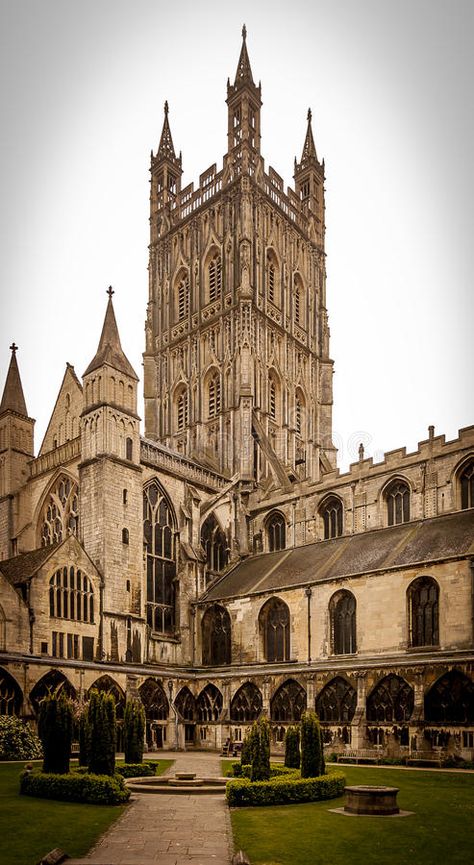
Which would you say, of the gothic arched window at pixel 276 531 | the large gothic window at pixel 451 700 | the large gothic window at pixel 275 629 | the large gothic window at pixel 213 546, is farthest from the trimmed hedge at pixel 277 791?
the gothic arched window at pixel 276 531

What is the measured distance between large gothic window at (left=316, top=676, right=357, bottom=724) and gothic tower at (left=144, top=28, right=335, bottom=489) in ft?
79.5

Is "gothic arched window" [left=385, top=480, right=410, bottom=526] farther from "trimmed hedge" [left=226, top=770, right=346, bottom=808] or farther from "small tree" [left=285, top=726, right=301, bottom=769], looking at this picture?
"trimmed hedge" [left=226, top=770, right=346, bottom=808]

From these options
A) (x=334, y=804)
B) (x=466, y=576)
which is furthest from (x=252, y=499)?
(x=334, y=804)

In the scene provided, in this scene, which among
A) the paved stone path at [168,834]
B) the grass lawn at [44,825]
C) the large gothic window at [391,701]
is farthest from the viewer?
the large gothic window at [391,701]

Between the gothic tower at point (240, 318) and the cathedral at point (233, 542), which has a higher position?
the gothic tower at point (240, 318)

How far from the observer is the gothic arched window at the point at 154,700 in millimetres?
45219

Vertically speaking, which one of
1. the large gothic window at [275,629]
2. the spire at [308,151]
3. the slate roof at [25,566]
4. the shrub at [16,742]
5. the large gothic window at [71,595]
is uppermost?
the spire at [308,151]

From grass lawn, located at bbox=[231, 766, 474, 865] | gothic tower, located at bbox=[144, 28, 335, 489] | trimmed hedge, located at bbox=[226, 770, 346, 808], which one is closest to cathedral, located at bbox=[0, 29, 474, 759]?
gothic tower, located at bbox=[144, 28, 335, 489]

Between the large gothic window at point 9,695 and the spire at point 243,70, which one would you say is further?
the spire at point 243,70

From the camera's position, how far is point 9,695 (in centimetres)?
3759

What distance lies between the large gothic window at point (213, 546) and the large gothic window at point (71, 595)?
12.3 m

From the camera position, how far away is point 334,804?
21.7m

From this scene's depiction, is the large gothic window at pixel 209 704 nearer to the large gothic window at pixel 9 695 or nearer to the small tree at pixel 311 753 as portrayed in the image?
the large gothic window at pixel 9 695

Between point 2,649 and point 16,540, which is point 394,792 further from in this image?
point 16,540
